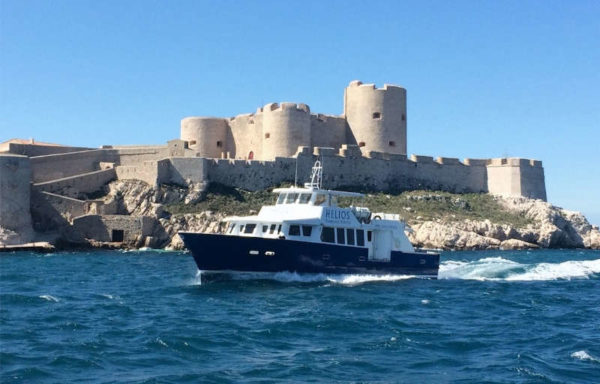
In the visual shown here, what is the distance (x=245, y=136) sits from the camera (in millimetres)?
53656

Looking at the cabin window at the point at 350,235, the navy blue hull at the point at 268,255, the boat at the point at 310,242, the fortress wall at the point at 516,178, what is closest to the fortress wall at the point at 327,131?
the fortress wall at the point at 516,178

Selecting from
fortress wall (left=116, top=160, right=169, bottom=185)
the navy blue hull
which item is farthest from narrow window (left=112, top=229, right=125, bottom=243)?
the navy blue hull

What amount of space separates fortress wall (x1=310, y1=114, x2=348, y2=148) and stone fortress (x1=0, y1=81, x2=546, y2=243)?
8cm

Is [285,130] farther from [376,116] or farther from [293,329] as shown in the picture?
[293,329]

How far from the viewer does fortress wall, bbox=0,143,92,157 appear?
45469mm

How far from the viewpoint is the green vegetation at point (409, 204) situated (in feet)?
146

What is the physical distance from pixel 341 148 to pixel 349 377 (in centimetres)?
4123

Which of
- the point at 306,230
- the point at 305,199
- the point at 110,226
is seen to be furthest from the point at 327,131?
the point at 306,230

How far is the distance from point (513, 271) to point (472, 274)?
1.90m

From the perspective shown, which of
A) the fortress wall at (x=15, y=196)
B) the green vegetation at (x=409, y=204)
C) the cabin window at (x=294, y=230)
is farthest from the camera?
the green vegetation at (x=409, y=204)

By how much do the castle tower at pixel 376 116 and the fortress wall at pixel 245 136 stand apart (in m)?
7.58

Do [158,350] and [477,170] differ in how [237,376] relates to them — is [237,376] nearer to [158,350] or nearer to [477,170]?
[158,350]

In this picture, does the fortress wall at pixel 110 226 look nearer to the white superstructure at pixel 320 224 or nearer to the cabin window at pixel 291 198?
the white superstructure at pixel 320 224

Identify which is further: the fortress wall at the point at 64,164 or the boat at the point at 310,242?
the fortress wall at the point at 64,164
